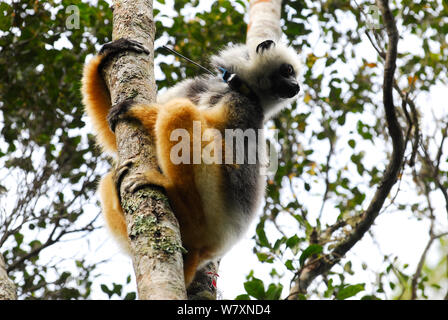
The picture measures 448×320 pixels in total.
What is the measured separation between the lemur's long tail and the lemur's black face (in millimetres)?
1708

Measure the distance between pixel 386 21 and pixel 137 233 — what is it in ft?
9.79

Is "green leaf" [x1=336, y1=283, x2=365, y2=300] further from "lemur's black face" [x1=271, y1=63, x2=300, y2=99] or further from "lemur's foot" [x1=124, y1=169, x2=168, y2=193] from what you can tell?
"lemur's foot" [x1=124, y1=169, x2=168, y2=193]

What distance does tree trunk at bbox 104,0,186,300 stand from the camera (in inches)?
88.9

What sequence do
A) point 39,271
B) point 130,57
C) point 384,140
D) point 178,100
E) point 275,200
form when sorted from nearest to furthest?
point 130,57
point 178,100
point 39,271
point 275,200
point 384,140

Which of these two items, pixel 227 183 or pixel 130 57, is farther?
pixel 227 183

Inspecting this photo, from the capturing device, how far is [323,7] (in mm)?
6965

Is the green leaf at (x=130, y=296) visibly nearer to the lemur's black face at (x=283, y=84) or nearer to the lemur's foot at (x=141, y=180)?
the lemur's black face at (x=283, y=84)

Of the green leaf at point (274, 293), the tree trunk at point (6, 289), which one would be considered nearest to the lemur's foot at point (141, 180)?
the tree trunk at point (6, 289)

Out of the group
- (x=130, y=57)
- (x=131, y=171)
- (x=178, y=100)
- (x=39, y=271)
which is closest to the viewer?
(x=131, y=171)

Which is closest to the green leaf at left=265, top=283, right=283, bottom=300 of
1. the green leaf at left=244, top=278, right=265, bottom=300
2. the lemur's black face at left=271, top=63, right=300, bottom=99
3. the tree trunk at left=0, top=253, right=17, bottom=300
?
the green leaf at left=244, top=278, right=265, bottom=300

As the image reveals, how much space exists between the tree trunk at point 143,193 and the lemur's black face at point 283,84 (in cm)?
159
